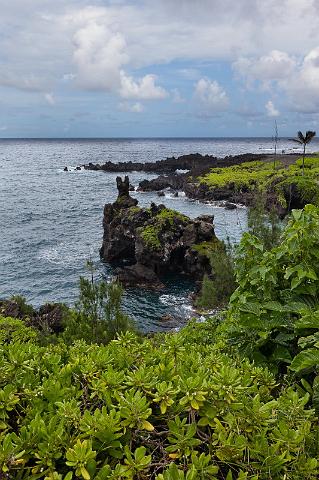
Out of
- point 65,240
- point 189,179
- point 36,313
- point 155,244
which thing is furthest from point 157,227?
point 189,179

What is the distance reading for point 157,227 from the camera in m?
52.2

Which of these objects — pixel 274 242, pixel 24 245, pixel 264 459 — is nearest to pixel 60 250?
pixel 24 245

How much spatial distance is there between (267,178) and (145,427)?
9032 cm

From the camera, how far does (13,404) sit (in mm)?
4004

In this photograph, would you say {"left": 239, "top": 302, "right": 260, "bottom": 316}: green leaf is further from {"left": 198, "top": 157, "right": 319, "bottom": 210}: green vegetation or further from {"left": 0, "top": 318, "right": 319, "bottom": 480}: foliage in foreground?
{"left": 198, "top": 157, "right": 319, "bottom": 210}: green vegetation

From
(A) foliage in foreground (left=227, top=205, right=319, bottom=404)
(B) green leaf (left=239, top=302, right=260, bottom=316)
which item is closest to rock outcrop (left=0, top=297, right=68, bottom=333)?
(A) foliage in foreground (left=227, top=205, right=319, bottom=404)

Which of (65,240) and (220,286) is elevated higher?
(220,286)

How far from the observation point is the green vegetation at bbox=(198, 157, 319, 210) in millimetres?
69062

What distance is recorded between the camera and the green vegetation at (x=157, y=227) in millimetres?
50188

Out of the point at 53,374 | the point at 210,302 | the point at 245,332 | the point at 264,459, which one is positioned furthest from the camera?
the point at 210,302

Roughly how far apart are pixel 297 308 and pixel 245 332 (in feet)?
3.02

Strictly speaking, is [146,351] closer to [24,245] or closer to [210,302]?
[210,302]

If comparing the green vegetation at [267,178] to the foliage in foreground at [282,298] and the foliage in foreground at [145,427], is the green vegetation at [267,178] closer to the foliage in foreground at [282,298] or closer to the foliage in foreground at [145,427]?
the foliage in foreground at [282,298]

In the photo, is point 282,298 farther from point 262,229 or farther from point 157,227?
point 157,227
